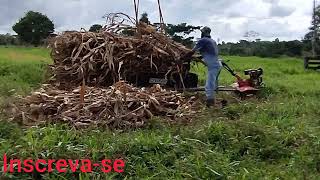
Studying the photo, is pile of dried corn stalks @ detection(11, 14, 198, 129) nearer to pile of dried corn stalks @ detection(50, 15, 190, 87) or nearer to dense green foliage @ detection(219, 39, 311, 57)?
pile of dried corn stalks @ detection(50, 15, 190, 87)

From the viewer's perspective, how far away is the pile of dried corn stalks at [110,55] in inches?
380

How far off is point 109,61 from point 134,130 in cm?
309

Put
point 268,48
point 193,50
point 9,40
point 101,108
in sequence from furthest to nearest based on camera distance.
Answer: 1. point 268,48
2. point 9,40
3. point 193,50
4. point 101,108

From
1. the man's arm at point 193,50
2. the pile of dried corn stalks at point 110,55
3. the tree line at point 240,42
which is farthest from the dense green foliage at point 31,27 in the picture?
the man's arm at point 193,50

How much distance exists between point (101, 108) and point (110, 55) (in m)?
2.63

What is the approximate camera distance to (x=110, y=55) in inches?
377

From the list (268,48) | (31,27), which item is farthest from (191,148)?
(268,48)

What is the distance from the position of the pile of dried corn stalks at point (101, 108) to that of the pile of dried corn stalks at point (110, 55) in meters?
1.70

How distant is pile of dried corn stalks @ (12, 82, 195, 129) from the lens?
22.3 feet

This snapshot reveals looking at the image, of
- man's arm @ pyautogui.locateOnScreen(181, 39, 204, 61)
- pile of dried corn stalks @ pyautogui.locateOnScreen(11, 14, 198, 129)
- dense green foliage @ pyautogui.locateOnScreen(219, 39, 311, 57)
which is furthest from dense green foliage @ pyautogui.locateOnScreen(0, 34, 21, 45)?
man's arm @ pyautogui.locateOnScreen(181, 39, 204, 61)

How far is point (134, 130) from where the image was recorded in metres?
6.67

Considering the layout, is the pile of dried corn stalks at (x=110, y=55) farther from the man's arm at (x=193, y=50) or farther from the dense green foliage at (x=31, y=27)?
the dense green foliage at (x=31, y=27)

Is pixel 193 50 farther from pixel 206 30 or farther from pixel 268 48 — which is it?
pixel 268 48

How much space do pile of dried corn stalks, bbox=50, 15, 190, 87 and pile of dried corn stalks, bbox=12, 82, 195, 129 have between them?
5.59 ft
